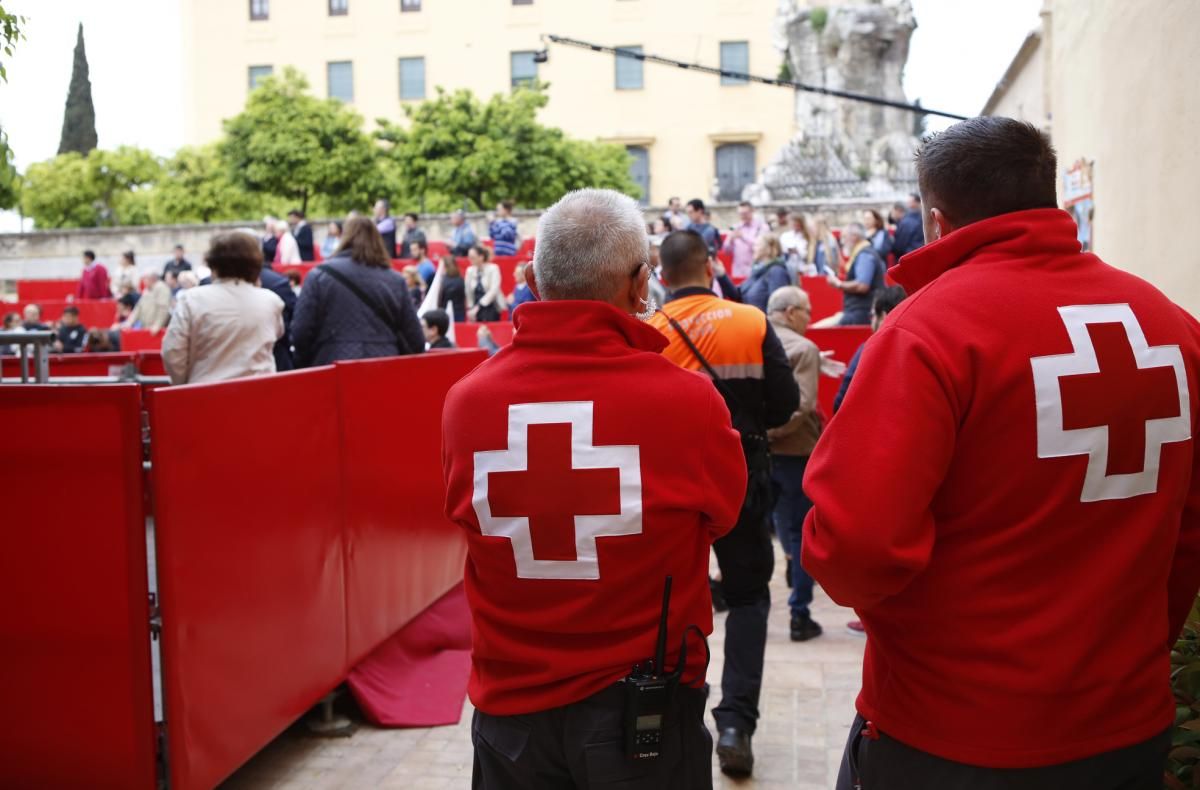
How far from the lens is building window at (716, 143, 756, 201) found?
59.2m

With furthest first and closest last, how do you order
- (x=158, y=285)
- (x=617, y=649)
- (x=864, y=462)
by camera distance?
(x=158, y=285) → (x=617, y=649) → (x=864, y=462)

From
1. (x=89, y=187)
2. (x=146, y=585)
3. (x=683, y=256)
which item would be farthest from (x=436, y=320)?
(x=89, y=187)

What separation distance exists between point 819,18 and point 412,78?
34174 mm

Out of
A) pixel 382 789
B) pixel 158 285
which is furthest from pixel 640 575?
pixel 158 285

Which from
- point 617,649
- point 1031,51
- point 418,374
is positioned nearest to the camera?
point 617,649

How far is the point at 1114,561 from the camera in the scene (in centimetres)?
219

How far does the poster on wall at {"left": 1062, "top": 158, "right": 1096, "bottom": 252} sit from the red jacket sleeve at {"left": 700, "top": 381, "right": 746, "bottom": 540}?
314 inches

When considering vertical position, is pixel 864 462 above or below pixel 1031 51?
below

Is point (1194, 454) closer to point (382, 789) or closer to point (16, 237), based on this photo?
point (382, 789)

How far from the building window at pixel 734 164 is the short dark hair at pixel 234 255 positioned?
176ft

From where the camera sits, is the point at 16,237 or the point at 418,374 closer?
the point at 418,374

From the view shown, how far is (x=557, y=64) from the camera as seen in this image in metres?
59.8

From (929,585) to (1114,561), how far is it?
0.33 m

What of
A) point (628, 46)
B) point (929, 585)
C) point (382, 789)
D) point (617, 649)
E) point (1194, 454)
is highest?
point (628, 46)
